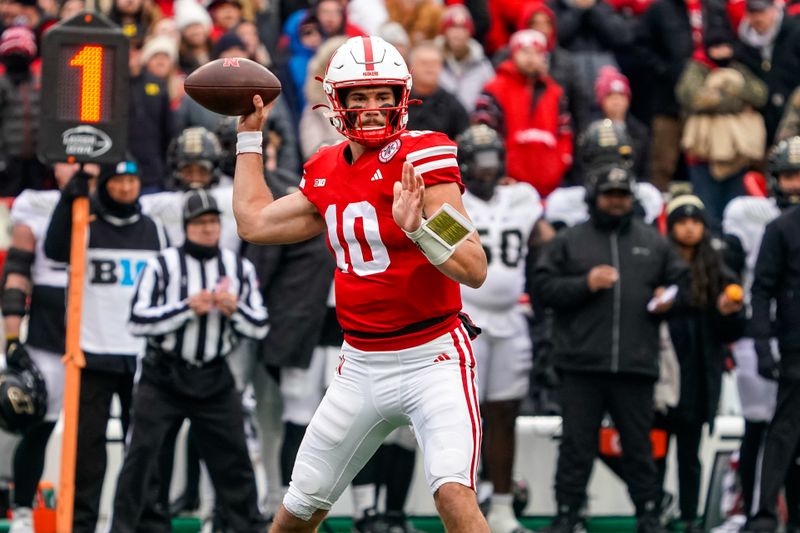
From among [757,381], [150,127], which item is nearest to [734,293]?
[757,381]

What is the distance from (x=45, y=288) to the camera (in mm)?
9211

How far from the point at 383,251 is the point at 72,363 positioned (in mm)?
2773

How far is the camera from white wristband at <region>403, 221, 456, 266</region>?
5629mm

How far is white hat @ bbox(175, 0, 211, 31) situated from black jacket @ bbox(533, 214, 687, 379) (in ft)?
12.9

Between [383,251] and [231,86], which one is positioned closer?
[383,251]

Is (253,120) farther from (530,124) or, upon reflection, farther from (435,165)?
(530,124)

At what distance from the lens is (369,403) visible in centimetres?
609

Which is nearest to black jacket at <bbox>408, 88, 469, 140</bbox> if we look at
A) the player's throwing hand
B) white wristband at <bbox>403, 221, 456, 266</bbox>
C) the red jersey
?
the player's throwing hand

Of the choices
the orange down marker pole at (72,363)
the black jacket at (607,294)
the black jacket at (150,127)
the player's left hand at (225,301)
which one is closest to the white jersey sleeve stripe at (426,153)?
the orange down marker pole at (72,363)

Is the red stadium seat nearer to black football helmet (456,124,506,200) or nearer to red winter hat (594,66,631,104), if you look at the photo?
red winter hat (594,66,631,104)

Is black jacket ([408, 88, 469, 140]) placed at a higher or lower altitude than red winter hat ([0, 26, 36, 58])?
lower

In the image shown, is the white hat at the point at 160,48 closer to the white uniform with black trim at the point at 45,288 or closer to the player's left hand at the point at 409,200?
the white uniform with black trim at the point at 45,288

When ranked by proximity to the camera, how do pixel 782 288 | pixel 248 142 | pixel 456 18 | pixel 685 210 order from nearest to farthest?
pixel 248 142, pixel 782 288, pixel 685 210, pixel 456 18

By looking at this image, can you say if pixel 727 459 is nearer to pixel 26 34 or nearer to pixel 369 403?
pixel 369 403
